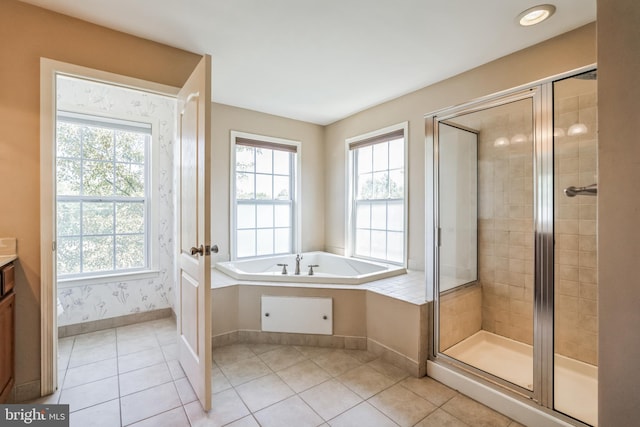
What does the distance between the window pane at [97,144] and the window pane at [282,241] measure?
6.55 feet

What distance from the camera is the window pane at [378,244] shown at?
11.5ft

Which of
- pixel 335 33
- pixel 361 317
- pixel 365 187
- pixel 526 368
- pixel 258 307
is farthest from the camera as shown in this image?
pixel 365 187

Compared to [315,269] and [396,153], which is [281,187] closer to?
[315,269]

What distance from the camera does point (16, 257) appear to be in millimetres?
1708

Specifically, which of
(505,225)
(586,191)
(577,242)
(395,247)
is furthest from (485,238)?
(586,191)

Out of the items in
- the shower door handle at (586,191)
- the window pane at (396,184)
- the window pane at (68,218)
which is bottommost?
the window pane at (68,218)

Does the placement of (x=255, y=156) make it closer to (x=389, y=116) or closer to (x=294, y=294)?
(x=389, y=116)

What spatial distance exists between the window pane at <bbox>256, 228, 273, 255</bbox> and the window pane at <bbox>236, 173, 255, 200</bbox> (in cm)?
47

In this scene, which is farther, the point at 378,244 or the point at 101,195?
the point at 378,244

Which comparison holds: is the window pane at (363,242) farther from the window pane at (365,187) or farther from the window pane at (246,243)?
the window pane at (246,243)

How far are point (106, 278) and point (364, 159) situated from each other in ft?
10.1

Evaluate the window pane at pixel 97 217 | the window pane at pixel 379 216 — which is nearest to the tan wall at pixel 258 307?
the window pane at pixel 379 216

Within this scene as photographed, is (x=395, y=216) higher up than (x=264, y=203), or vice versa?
(x=264, y=203)

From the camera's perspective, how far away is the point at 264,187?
377 cm
